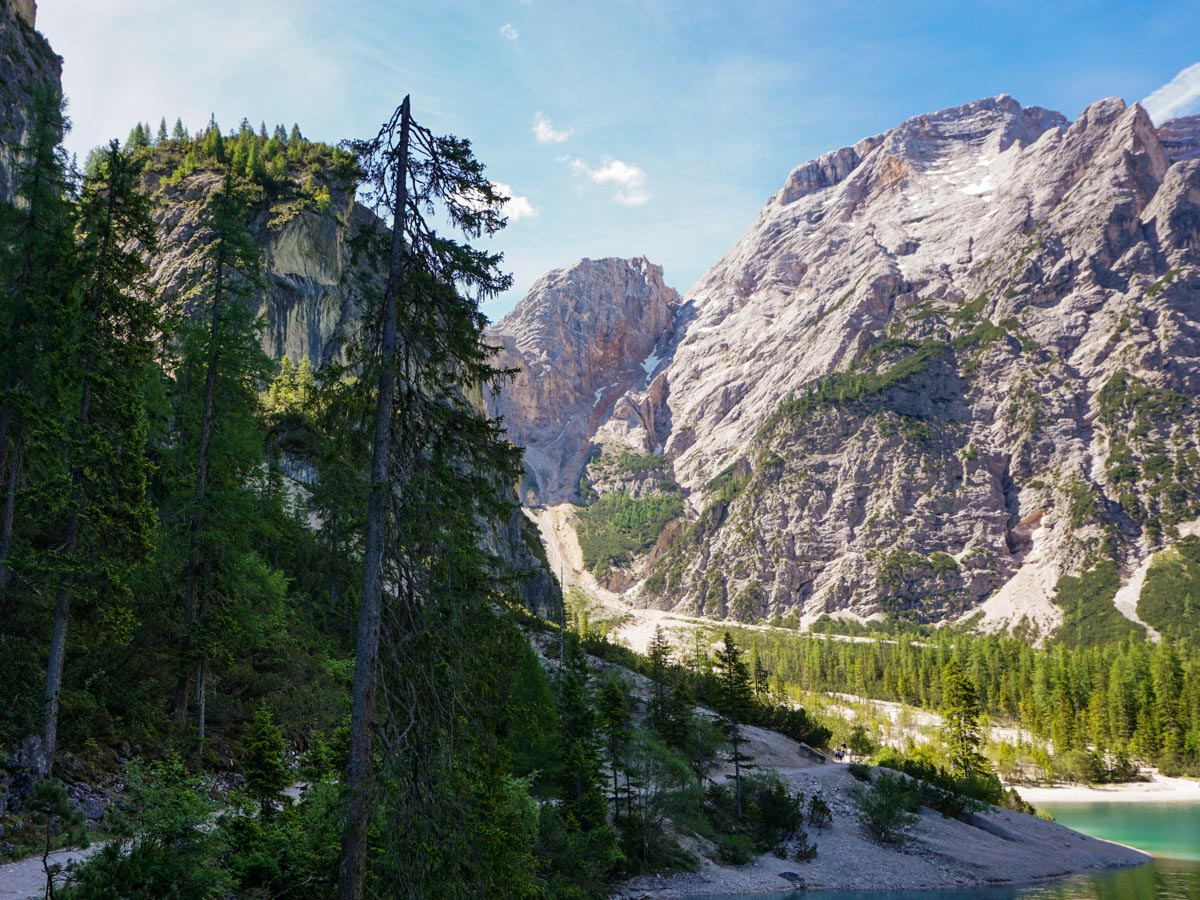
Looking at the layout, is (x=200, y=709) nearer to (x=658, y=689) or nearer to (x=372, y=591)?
(x=372, y=591)

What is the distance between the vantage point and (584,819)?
3378 cm

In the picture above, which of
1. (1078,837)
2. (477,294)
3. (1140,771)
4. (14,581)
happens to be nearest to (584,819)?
(14,581)

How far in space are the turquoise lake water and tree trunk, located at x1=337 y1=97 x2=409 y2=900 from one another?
34864 mm

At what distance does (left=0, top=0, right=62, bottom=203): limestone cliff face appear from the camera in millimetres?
38969

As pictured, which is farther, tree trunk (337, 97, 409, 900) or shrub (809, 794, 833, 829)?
shrub (809, 794, 833, 829)

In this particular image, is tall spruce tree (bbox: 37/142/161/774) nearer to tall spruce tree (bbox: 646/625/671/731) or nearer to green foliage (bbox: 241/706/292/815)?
green foliage (bbox: 241/706/292/815)

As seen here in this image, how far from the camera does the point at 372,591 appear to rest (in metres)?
10.9

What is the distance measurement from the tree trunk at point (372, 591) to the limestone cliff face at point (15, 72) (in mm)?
35886

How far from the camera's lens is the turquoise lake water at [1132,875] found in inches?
1547

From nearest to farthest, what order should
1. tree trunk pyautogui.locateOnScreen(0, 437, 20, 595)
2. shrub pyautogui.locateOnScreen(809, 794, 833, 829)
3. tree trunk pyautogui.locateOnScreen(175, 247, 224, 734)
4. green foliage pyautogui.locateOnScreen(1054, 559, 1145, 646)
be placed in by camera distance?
tree trunk pyautogui.locateOnScreen(0, 437, 20, 595)
tree trunk pyautogui.locateOnScreen(175, 247, 224, 734)
shrub pyautogui.locateOnScreen(809, 794, 833, 829)
green foliage pyautogui.locateOnScreen(1054, 559, 1145, 646)

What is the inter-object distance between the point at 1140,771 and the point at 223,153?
131912 millimetres

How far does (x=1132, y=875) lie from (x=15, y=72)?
268 feet

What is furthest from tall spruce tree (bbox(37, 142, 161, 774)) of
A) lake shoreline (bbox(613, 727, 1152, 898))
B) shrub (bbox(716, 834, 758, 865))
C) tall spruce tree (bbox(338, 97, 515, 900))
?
shrub (bbox(716, 834, 758, 865))

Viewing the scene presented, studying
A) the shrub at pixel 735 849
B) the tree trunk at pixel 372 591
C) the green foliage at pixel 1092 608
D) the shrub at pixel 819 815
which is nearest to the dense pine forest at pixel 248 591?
the tree trunk at pixel 372 591
